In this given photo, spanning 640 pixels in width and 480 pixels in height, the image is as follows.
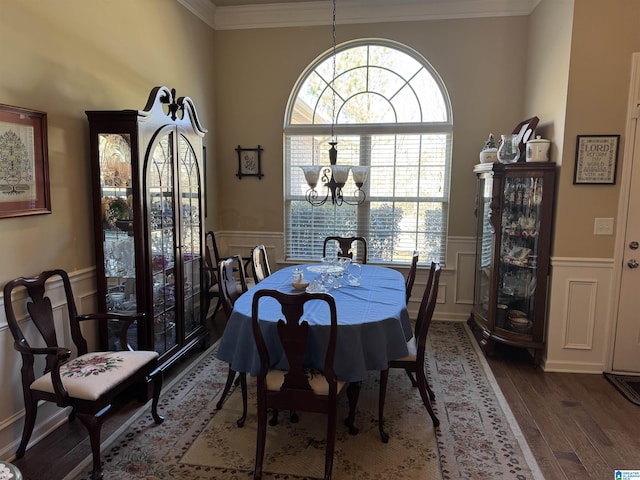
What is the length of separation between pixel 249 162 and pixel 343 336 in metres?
3.05

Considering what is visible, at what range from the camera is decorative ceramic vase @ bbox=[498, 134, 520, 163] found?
3.57 meters

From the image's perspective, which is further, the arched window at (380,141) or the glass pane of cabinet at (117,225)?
the arched window at (380,141)

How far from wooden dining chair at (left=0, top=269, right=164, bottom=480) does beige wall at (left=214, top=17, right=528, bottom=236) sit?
241 centimetres

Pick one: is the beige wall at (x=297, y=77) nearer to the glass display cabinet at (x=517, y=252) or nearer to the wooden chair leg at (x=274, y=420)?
the glass display cabinet at (x=517, y=252)

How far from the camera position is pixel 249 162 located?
4.76 metres

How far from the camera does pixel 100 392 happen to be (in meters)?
2.14

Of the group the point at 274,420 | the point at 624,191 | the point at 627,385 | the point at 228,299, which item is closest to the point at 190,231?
the point at 228,299

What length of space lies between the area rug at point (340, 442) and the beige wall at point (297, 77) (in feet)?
7.02

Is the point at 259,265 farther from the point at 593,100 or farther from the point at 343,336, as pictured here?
the point at 593,100

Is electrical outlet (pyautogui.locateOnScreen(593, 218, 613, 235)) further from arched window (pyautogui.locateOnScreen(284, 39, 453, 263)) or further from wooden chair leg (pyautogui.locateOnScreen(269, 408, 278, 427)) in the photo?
wooden chair leg (pyautogui.locateOnScreen(269, 408, 278, 427))

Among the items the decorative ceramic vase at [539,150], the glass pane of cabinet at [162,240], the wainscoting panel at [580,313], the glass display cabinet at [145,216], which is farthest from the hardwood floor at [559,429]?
the decorative ceramic vase at [539,150]

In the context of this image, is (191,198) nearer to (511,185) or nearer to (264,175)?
(264,175)

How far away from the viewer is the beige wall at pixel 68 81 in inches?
90.1

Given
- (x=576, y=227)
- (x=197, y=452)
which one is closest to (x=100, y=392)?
(x=197, y=452)
